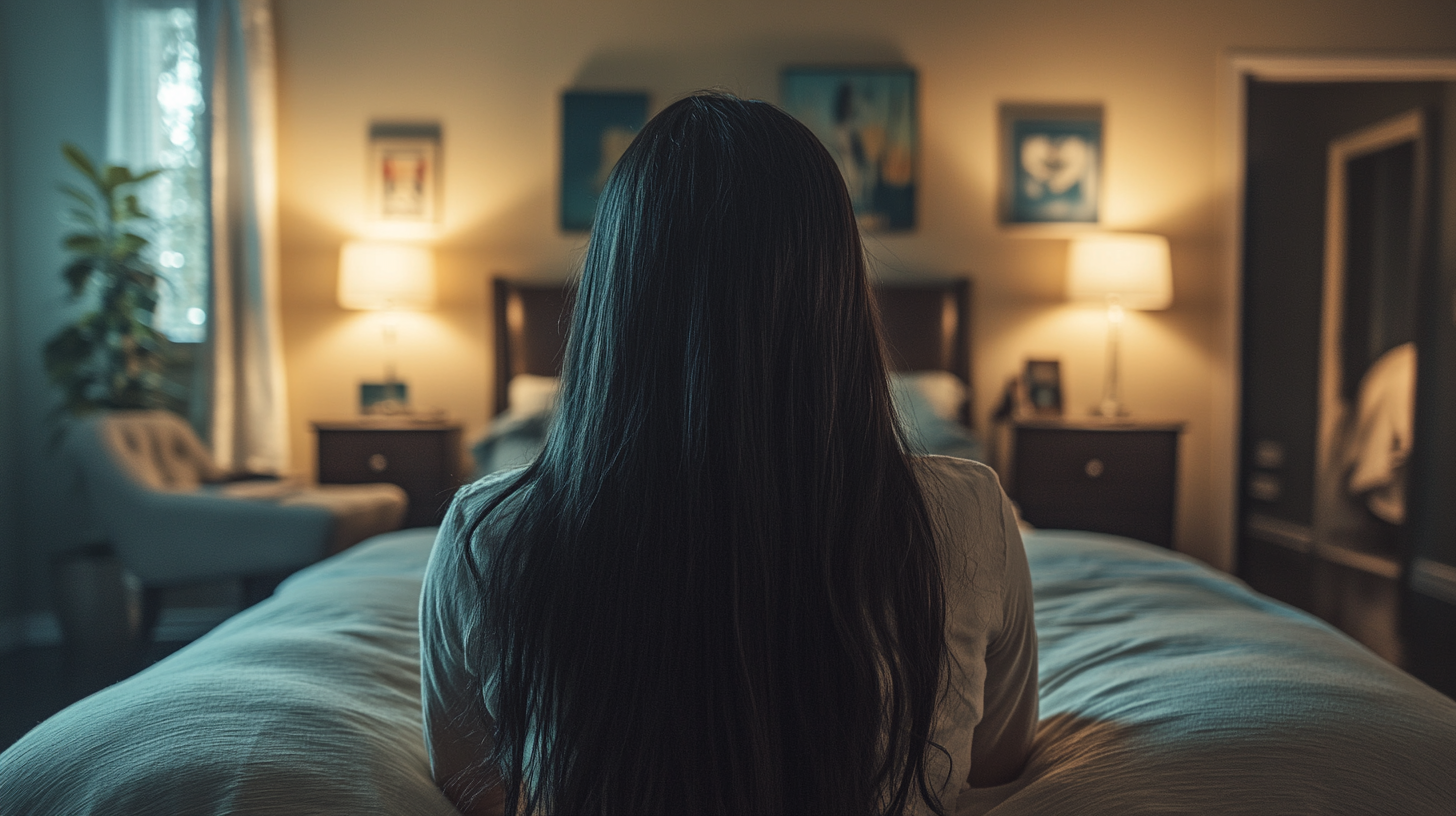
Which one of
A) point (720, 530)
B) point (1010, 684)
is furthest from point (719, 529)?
point (1010, 684)

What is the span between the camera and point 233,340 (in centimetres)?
365

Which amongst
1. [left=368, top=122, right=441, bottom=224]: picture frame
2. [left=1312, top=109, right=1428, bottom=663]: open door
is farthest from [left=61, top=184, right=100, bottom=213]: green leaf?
[left=1312, top=109, right=1428, bottom=663]: open door

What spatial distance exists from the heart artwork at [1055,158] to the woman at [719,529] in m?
3.57

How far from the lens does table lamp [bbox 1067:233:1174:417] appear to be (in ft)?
11.7

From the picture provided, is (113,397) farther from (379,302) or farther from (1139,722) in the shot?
(1139,722)

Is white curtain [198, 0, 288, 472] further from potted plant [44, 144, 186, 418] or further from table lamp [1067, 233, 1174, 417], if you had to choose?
table lamp [1067, 233, 1174, 417]

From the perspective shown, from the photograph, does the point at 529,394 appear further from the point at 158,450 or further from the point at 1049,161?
the point at 1049,161

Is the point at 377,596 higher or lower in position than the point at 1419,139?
lower

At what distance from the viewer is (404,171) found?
3.85 m

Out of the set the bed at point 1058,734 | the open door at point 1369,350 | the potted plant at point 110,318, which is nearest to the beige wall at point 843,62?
the potted plant at point 110,318

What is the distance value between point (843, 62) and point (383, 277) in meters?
2.16

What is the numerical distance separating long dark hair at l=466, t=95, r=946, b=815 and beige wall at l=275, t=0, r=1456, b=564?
3.28 metres

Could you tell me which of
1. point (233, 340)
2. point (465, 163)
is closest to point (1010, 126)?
point (465, 163)

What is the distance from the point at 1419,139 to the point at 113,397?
5633 mm
